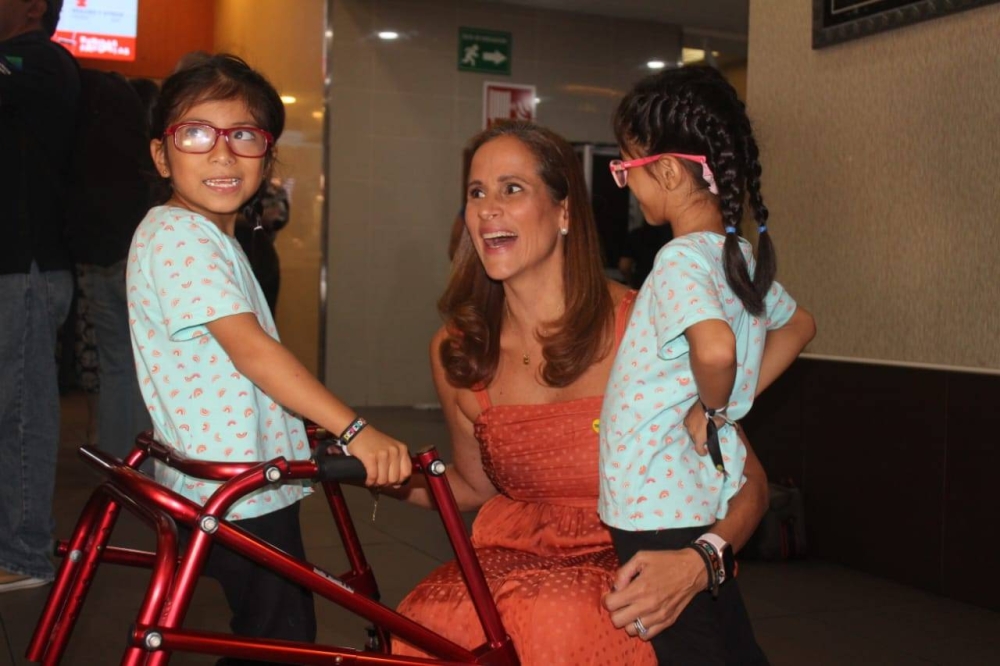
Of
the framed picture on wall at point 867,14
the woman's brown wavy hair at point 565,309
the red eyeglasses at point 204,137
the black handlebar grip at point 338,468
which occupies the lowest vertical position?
the black handlebar grip at point 338,468

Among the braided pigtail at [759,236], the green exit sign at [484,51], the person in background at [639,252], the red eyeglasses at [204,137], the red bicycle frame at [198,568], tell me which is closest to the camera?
the red bicycle frame at [198,568]

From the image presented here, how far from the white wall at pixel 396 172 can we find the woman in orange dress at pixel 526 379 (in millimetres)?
6816

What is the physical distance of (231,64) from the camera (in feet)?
6.32

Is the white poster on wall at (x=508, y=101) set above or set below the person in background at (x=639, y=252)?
above

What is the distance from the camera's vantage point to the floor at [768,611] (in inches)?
120

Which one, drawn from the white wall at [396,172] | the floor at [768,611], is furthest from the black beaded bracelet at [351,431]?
the white wall at [396,172]

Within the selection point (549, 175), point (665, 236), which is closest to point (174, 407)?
point (549, 175)

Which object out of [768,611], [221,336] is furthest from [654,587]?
[768,611]

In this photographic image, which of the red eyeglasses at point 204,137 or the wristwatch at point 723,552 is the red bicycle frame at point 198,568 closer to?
the wristwatch at point 723,552

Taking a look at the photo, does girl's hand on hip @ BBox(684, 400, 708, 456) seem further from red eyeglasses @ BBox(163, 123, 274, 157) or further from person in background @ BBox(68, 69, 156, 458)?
person in background @ BBox(68, 69, 156, 458)

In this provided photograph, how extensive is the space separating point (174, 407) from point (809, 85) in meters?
3.31

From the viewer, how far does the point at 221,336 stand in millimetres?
1650

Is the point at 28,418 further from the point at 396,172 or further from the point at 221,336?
the point at 396,172

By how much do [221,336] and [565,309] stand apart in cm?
74
